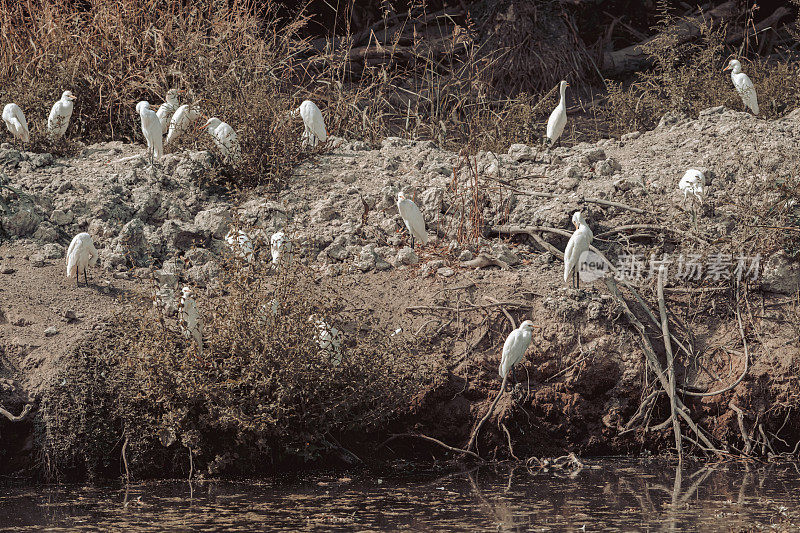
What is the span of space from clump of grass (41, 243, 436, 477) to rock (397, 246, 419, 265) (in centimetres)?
148

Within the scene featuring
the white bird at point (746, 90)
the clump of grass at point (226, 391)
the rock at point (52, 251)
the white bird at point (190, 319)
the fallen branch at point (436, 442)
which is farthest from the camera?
the white bird at point (746, 90)

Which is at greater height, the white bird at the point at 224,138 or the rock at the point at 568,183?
the white bird at the point at 224,138

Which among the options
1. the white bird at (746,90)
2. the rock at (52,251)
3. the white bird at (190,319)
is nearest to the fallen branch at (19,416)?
the white bird at (190,319)

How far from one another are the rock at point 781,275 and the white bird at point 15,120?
6.35 metres

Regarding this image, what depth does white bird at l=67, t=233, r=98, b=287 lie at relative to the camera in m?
7.71

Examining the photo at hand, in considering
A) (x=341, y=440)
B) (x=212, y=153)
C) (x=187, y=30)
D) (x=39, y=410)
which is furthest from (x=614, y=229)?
(x=187, y=30)

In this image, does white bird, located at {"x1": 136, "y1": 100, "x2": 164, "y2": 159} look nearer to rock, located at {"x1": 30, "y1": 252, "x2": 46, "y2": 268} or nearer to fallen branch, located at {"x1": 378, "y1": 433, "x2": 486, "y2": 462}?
rock, located at {"x1": 30, "y1": 252, "x2": 46, "y2": 268}

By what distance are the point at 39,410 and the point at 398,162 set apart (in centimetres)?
414

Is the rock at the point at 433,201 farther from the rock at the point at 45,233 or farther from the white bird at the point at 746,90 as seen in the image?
the white bird at the point at 746,90

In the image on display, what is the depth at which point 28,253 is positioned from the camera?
836 centimetres

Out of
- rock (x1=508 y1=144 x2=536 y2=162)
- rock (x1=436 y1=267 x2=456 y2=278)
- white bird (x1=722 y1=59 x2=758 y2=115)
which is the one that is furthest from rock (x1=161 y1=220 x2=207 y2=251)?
white bird (x1=722 y1=59 x2=758 y2=115)

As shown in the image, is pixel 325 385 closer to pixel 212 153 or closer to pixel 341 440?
pixel 341 440

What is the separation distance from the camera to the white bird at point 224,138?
29.6 feet

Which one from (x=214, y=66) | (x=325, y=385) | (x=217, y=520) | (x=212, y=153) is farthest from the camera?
(x=214, y=66)
